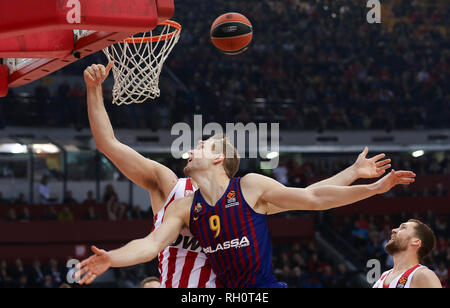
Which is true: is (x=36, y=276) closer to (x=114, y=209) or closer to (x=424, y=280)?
(x=114, y=209)

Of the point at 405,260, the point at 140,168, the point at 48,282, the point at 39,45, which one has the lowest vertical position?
the point at 48,282

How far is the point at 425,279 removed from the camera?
4.95 metres

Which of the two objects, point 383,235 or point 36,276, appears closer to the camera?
point 36,276

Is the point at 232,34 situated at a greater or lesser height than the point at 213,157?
greater

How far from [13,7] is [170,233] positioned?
1506mm

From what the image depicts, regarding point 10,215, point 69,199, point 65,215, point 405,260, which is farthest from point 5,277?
point 405,260

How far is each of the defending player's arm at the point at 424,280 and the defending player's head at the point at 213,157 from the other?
1.84 metres

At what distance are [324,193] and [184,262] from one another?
3.14ft

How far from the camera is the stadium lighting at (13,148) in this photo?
621 inches

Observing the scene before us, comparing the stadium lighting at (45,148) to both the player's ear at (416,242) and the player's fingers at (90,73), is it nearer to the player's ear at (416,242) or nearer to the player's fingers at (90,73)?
the player's ear at (416,242)

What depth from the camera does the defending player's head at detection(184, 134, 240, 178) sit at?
3.92m

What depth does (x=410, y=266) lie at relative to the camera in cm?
526

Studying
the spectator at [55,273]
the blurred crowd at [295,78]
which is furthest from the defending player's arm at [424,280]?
the blurred crowd at [295,78]
